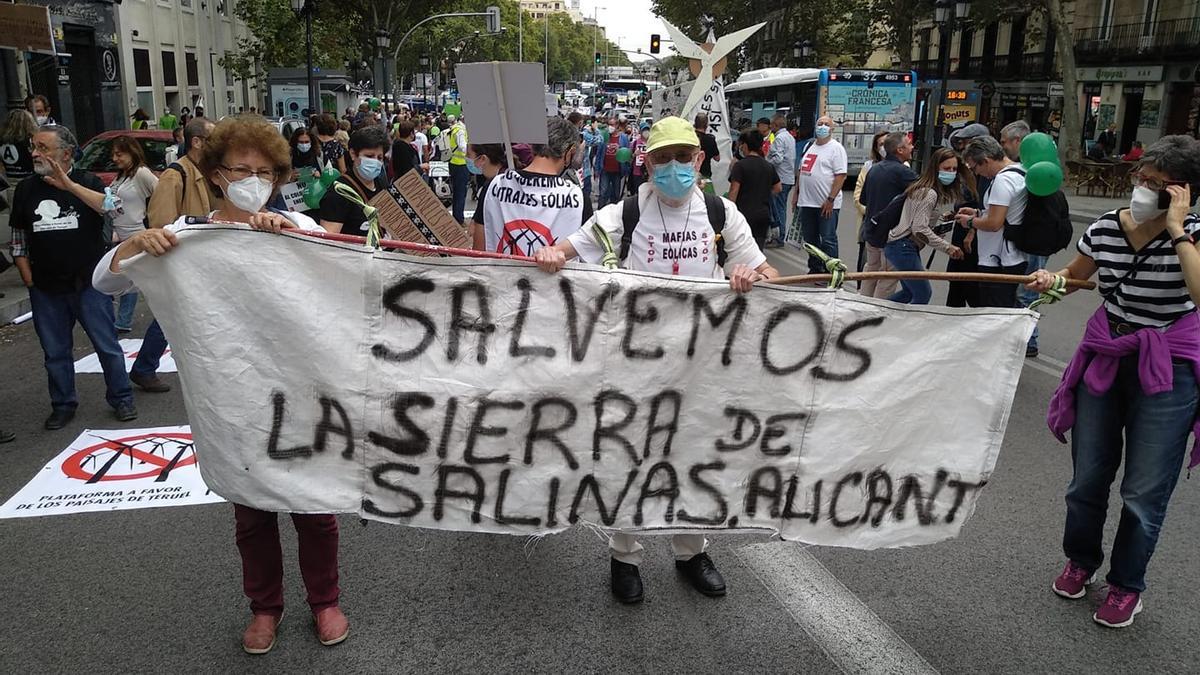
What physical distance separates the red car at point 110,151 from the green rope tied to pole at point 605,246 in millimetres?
11235

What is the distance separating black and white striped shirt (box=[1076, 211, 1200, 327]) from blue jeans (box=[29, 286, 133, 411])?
5.44 m

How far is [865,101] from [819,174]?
18.2 meters

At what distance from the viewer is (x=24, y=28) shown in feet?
41.8

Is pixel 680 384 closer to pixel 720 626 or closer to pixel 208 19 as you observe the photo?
pixel 720 626

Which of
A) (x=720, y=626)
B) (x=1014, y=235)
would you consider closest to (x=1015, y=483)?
(x=1014, y=235)

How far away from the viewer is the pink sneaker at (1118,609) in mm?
3650

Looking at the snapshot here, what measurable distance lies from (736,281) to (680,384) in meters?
0.40

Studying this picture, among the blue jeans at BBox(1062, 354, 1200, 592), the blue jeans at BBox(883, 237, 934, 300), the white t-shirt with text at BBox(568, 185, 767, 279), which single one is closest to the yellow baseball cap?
the white t-shirt with text at BBox(568, 185, 767, 279)

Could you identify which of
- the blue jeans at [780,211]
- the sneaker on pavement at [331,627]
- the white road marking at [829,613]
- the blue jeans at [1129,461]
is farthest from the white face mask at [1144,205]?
the blue jeans at [780,211]

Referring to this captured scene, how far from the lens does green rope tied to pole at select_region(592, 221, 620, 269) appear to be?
11.3 feet

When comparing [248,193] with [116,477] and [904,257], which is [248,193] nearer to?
[116,477]

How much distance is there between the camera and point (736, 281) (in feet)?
10.6

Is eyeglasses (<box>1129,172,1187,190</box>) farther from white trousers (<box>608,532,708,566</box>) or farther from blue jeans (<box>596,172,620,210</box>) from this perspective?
blue jeans (<box>596,172,620,210</box>)

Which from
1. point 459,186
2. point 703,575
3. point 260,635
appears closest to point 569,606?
point 703,575
